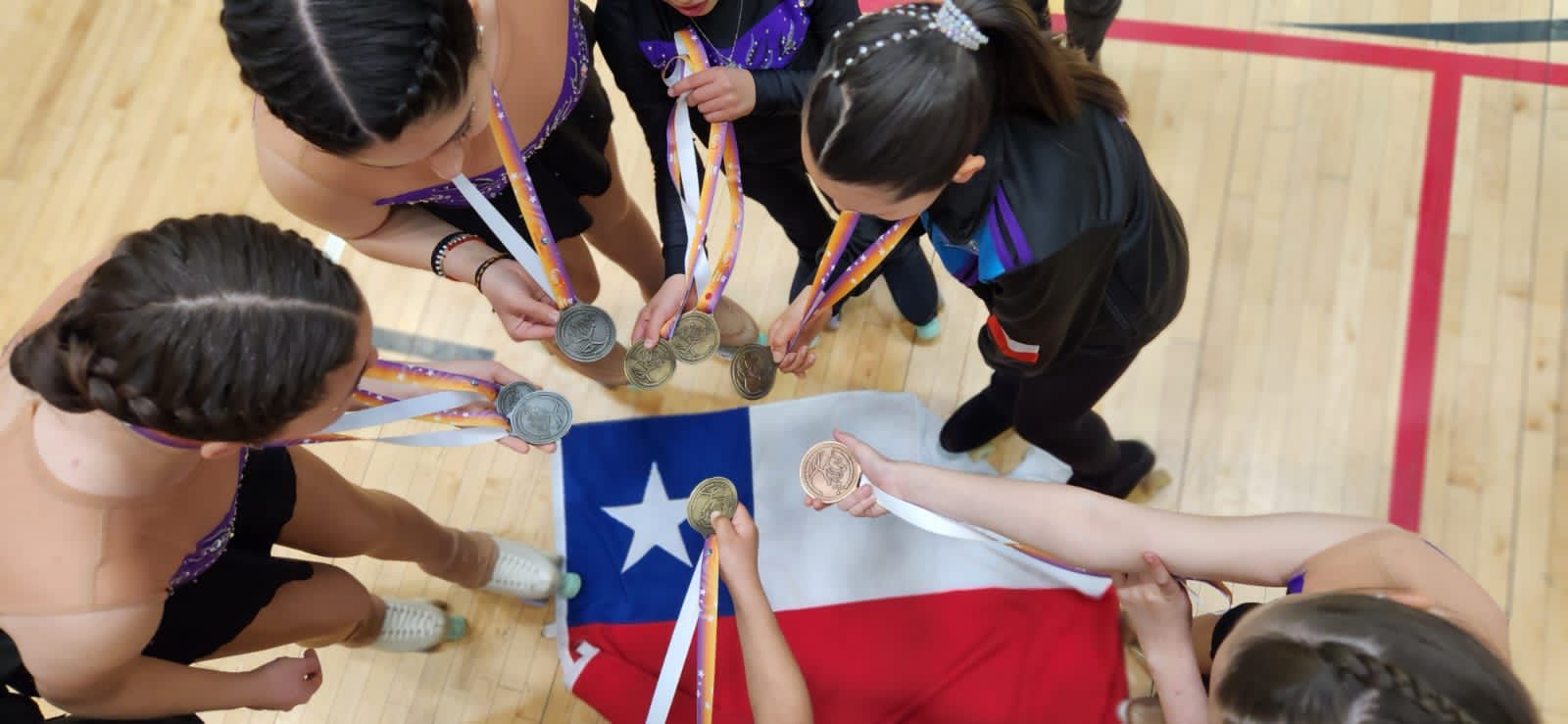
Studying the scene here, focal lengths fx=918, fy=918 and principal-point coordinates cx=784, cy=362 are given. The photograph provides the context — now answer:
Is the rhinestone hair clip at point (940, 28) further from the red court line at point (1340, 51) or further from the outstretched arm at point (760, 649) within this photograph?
the red court line at point (1340, 51)

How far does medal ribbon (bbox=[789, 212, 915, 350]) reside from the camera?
205 cm

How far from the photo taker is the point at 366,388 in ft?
6.63

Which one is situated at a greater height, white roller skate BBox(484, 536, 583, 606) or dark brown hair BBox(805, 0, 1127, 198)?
dark brown hair BBox(805, 0, 1127, 198)

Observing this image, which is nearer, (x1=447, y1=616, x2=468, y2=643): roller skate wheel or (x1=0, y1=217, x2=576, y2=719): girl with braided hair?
(x1=0, y1=217, x2=576, y2=719): girl with braided hair

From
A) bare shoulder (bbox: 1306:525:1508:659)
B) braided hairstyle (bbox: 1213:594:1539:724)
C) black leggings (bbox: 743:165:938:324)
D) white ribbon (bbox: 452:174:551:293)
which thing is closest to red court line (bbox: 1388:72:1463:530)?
bare shoulder (bbox: 1306:525:1508:659)

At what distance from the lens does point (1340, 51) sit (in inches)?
133

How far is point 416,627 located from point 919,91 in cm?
222

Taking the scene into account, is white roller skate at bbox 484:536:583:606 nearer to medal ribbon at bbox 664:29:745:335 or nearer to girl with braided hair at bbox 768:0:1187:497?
medal ribbon at bbox 664:29:745:335

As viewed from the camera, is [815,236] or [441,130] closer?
[441,130]

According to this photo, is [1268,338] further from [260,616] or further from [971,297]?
[260,616]

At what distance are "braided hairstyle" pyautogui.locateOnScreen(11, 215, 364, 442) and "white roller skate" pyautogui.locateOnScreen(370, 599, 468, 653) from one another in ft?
4.80

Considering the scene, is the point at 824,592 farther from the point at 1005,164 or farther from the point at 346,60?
the point at 346,60

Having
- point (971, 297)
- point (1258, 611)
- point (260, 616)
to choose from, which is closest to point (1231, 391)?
point (971, 297)

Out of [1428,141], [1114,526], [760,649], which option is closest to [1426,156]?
[1428,141]
